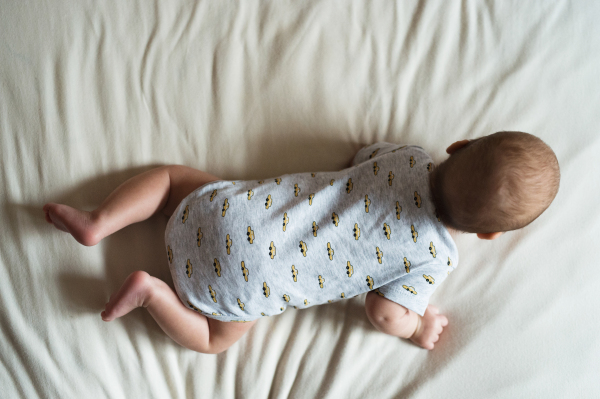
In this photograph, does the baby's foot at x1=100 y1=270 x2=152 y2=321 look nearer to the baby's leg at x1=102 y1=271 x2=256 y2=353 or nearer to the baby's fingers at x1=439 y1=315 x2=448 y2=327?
the baby's leg at x1=102 y1=271 x2=256 y2=353

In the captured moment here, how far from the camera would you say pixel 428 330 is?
97cm

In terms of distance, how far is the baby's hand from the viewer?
3.17 ft

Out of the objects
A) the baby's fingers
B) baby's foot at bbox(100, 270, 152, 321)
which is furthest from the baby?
the baby's fingers

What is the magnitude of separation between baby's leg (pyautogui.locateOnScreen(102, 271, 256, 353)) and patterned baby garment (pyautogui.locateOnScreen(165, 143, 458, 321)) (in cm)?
4

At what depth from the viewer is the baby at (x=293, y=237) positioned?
839mm

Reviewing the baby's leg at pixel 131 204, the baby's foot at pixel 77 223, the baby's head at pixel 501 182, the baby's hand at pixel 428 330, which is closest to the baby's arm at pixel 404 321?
the baby's hand at pixel 428 330

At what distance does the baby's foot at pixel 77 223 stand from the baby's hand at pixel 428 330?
761mm

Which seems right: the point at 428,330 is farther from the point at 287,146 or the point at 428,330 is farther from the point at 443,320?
the point at 287,146

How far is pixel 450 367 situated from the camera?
3.19 feet

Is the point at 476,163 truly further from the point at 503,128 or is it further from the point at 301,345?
the point at 301,345

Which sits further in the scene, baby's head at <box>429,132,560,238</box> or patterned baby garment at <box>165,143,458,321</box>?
patterned baby garment at <box>165,143,458,321</box>

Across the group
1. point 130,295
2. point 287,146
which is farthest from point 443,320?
point 130,295

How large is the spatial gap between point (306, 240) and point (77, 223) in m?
0.49

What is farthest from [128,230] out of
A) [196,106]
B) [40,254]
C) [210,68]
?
[210,68]
